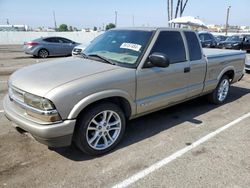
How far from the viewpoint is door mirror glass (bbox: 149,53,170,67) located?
3811 mm

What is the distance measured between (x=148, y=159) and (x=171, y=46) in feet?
6.73

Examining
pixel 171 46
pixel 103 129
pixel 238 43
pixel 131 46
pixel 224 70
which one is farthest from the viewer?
pixel 238 43

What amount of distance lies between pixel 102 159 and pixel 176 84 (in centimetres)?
193

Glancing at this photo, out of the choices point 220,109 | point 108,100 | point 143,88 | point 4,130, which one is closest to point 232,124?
point 220,109

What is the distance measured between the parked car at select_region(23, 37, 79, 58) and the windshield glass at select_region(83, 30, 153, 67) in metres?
12.1

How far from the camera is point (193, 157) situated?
3.66 metres

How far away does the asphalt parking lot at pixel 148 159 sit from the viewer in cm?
308

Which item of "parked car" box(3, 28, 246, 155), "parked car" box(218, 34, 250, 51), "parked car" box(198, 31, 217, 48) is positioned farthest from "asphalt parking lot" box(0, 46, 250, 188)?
"parked car" box(218, 34, 250, 51)

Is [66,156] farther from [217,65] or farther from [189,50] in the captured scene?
[217,65]

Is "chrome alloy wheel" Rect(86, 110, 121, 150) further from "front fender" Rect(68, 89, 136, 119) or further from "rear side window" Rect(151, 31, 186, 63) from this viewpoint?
"rear side window" Rect(151, 31, 186, 63)

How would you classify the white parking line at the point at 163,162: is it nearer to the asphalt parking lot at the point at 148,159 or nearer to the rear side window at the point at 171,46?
the asphalt parking lot at the point at 148,159

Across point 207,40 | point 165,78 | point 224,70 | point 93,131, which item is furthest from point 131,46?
point 207,40

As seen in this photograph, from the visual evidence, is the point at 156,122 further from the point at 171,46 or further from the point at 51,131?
the point at 51,131

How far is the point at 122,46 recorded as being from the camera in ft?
13.8
